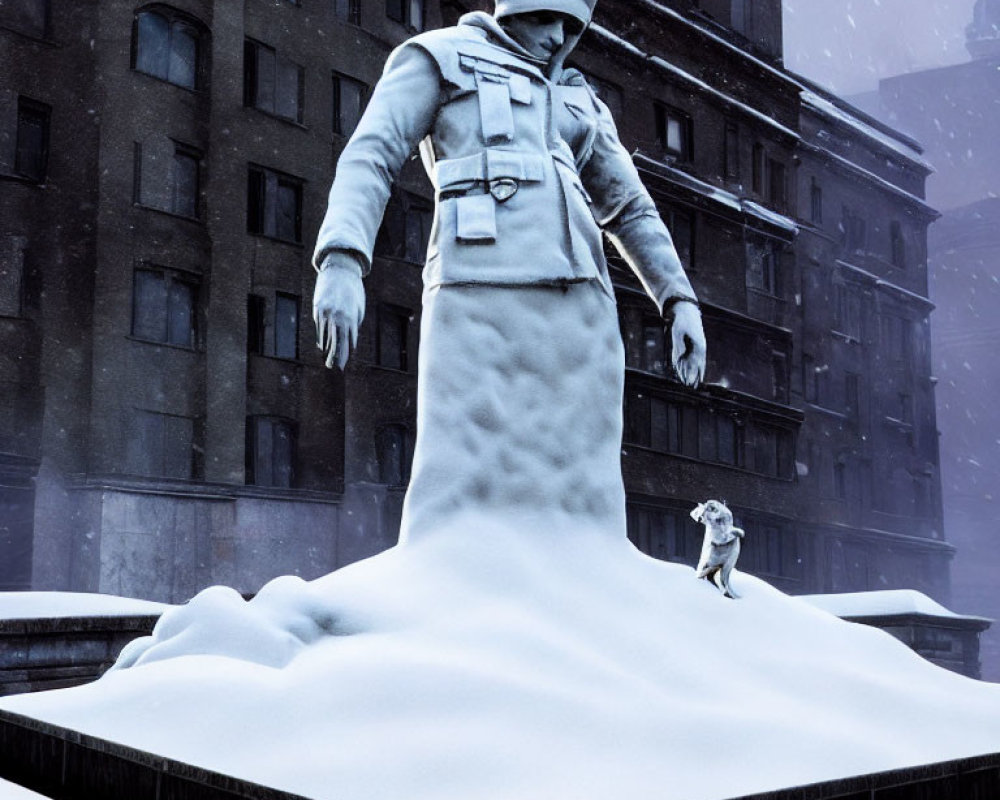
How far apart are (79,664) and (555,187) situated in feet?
12.8

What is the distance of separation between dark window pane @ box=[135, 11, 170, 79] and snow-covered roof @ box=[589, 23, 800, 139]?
10269 millimetres

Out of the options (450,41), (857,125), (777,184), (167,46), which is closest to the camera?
(450,41)

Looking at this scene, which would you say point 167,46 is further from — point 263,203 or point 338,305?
point 338,305

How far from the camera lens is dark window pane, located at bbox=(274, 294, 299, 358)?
2542cm

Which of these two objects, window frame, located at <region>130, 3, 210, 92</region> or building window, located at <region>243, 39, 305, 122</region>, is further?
building window, located at <region>243, 39, 305, 122</region>

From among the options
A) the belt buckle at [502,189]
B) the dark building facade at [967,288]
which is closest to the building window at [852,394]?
the dark building facade at [967,288]

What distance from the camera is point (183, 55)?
24281mm

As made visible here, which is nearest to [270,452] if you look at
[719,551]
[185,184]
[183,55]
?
[185,184]

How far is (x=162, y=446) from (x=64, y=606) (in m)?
15.6

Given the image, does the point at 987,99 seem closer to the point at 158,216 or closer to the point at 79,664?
the point at 158,216

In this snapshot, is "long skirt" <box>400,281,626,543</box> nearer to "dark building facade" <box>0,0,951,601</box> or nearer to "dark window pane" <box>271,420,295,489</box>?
"dark building facade" <box>0,0,951,601</box>

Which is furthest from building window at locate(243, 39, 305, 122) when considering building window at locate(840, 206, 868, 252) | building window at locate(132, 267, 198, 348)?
building window at locate(840, 206, 868, 252)

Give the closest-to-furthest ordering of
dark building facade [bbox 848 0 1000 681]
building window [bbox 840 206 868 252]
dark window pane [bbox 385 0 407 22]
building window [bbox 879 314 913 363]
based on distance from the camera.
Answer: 1. dark window pane [bbox 385 0 407 22]
2. building window [bbox 840 206 868 252]
3. building window [bbox 879 314 913 363]
4. dark building facade [bbox 848 0 1000 681]

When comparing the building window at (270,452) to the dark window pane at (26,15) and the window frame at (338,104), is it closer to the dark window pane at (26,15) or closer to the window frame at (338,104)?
the window frame at (338,104)
